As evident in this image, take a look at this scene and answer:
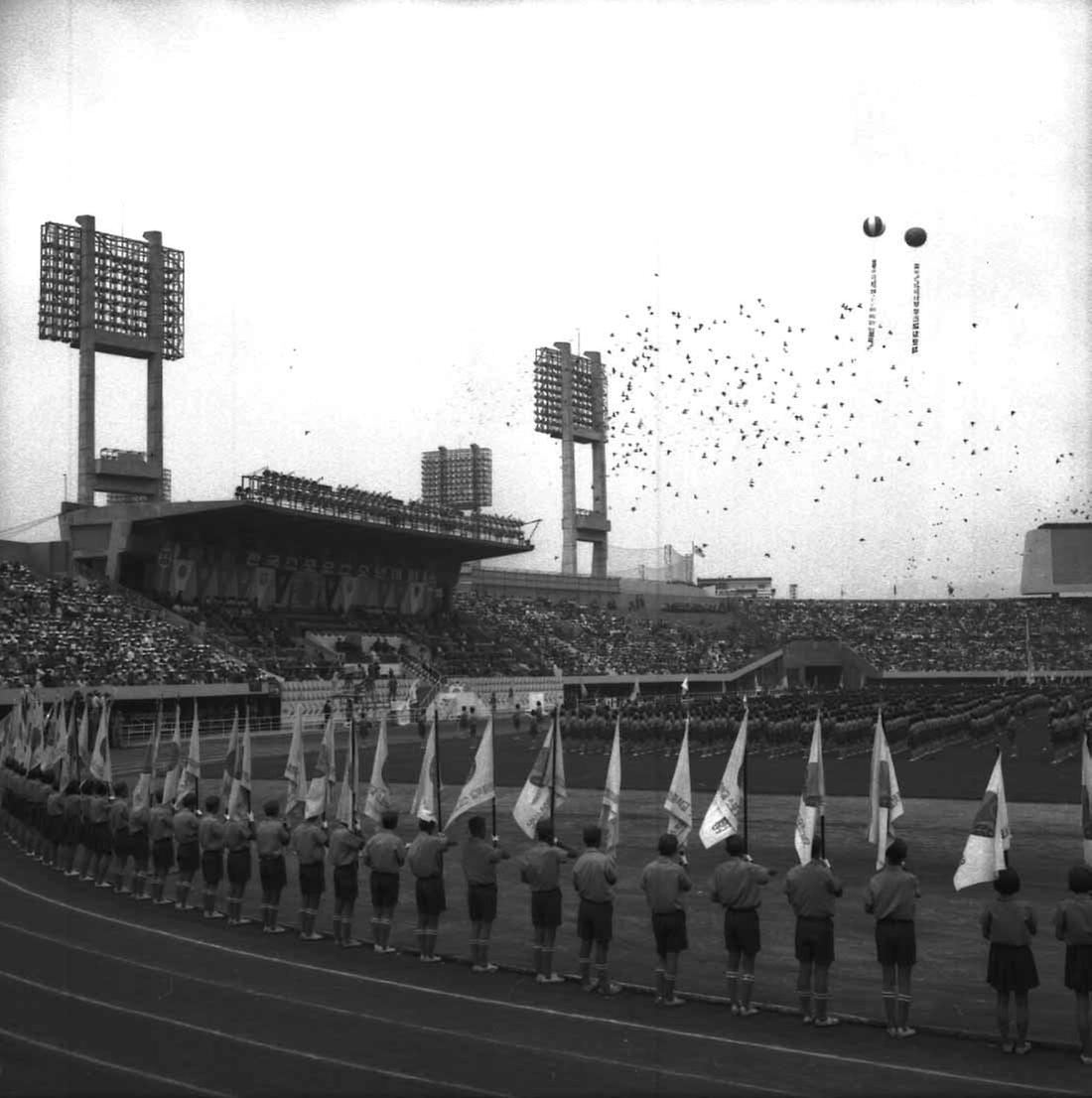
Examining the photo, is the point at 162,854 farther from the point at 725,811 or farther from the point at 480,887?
the point at 725,811

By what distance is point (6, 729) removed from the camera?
3172cm

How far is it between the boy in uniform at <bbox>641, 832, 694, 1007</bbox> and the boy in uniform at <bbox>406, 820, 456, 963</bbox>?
7.40 ft

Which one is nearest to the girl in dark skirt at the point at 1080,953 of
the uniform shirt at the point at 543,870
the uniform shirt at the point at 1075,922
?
the uniform shirt at the point at 1075,922

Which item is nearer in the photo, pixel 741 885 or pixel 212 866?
pixel 741 885

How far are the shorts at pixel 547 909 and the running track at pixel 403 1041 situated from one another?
0.55 metres

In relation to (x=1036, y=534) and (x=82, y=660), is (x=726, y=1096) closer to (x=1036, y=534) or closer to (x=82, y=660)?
(x=82, y=660)

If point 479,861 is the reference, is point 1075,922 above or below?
above

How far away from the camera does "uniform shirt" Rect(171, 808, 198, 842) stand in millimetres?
16469

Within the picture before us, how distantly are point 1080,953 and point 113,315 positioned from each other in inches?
2411

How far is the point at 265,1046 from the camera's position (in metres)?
10.2

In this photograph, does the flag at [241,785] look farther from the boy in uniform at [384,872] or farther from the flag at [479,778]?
the boy in uniform at [384,872]

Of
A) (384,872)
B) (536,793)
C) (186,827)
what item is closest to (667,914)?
(536,793)

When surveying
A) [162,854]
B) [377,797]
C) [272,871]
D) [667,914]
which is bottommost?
[162,854]

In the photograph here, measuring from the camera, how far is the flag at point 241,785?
18.2 m
